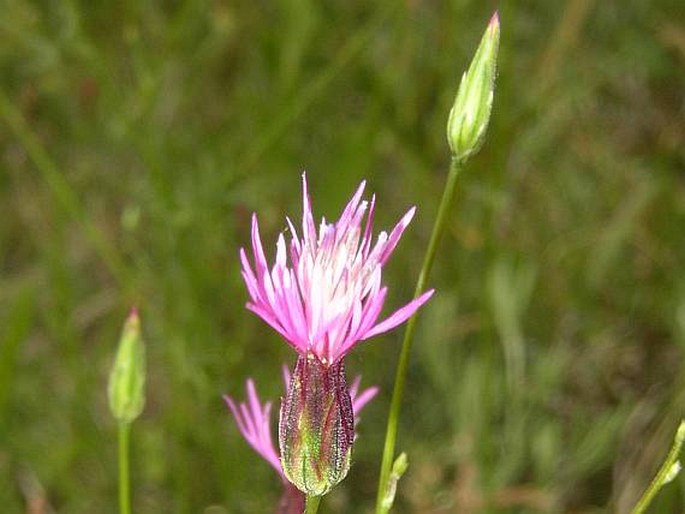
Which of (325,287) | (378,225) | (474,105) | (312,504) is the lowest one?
(312,504)

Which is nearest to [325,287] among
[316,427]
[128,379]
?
[316,427]

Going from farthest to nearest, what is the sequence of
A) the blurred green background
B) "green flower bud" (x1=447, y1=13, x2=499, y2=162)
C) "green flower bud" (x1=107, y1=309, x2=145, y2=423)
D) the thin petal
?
the blurred green background < "green flower bud" (x1=107, y1=309, x2=145, y2=423) < "green flower bud" (x1=447, y1=13, x2=499, y2=162) < the thin petal

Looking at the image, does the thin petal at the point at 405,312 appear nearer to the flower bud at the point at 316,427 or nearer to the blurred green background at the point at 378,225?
the flower bud at the point at 316,427

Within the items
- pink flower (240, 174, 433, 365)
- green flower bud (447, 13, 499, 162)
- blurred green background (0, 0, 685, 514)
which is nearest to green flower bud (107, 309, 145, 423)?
pink flower (240, 174, 433, 365)

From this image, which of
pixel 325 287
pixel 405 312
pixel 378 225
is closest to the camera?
pixel 405 312

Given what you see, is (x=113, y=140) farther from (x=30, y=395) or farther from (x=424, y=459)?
(x=424, y=459)

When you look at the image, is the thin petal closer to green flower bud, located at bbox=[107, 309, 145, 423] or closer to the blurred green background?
green flower bud, located at bbox=[107, 309, 145, 423]

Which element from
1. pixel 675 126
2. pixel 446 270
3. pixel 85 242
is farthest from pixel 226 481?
pixel 675 126

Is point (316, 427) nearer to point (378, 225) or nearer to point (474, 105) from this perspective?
point (474, 105)
